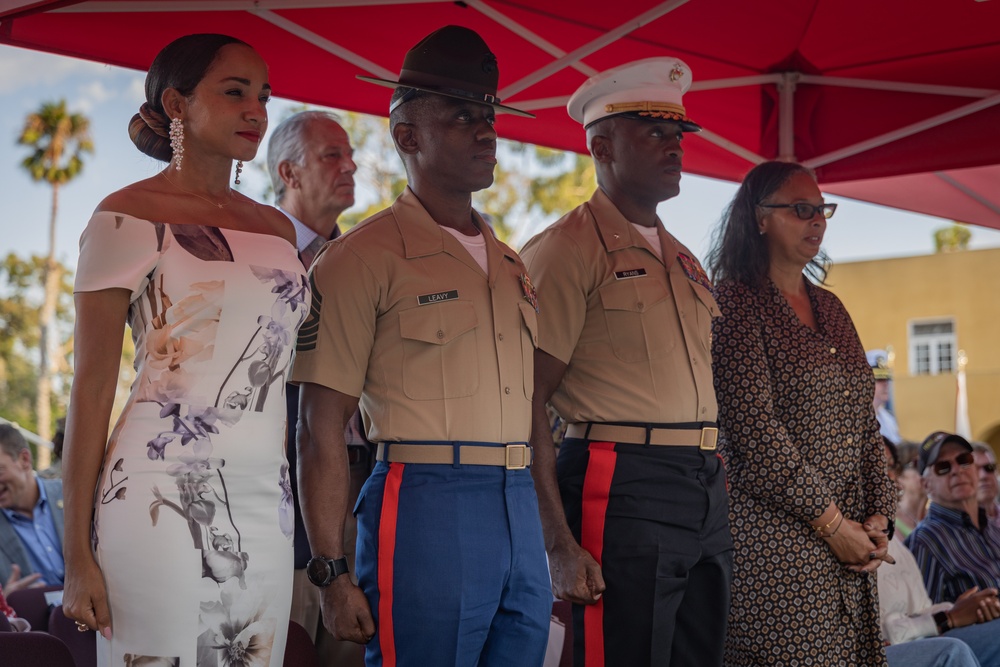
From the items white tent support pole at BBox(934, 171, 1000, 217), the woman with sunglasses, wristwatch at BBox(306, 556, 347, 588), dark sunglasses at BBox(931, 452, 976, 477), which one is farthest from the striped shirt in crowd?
wristwatch at BBox(306, 556, 347, 588)

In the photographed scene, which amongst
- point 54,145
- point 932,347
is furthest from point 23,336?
point 932,347

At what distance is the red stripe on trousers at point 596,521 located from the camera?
3238 millimetres

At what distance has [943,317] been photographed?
2820 cm

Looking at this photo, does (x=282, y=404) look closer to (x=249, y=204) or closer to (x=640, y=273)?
(x=249, y=204)

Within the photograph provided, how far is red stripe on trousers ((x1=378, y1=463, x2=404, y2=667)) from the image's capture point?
2697 millimetres

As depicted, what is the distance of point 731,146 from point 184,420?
396 cm

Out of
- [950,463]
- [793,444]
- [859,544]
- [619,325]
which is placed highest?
[619,325]

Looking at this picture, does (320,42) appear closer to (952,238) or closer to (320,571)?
(320,571)

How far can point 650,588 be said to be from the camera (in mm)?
3213

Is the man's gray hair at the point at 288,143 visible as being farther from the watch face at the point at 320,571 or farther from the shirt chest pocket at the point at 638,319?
the watch face at the point at 320,571

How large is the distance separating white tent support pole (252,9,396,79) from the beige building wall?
2408cm

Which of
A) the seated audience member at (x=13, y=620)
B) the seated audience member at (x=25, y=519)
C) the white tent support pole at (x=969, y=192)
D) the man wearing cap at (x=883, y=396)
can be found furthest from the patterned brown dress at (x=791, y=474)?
the man wearing cap at (x=883, y=396)

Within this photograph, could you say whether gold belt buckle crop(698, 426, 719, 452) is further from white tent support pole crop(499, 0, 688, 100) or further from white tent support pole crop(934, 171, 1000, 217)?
white tent support pole crop(934, 171, 1000, 217)

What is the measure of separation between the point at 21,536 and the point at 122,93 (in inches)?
1210
